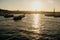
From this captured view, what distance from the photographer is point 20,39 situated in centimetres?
3347

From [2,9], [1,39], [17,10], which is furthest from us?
[17,10]

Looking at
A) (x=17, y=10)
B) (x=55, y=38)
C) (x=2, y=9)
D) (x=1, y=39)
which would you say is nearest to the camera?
(x=1, y=39)

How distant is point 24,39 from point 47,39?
512cm

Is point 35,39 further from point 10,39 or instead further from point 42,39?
point 10,39

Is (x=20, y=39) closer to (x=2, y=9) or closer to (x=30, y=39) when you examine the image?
(x=30, y=39)

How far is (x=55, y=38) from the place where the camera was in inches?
1404

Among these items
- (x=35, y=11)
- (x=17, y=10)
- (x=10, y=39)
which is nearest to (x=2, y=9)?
(x=17, y=10)

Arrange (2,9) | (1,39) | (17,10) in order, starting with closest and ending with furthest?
(1,39)
(2,9)
(17,10)

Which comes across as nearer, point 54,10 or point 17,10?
point 54,10

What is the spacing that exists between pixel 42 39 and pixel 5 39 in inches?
317

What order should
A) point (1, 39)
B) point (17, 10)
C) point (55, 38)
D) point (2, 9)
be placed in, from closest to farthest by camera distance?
point (1, 39)
point (55, 38)
point (2, 9)
point (17, 10)

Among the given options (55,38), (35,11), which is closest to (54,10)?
(35,11)

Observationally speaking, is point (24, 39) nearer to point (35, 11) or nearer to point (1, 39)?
point (1, 39)

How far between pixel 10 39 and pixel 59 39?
1075 cm
